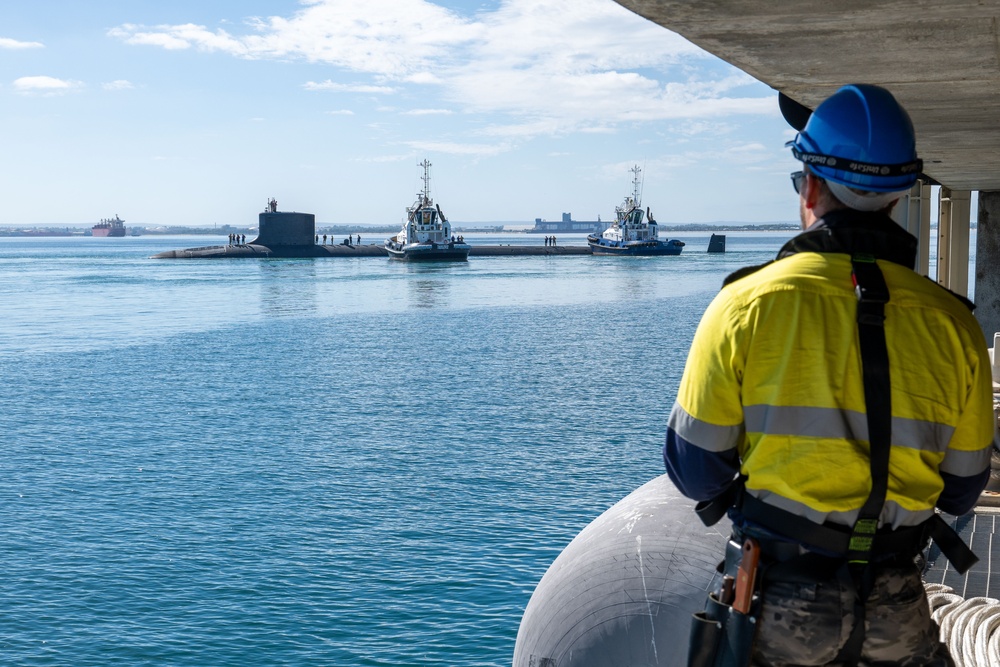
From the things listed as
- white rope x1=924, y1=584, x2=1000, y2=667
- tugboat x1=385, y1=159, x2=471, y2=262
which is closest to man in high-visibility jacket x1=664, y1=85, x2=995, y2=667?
white rope x1=924, y1=584, x2=1000, y2=667

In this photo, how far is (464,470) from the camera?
638 inches

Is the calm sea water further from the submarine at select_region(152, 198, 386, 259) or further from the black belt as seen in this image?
the submarine at select_region(152, 198, 386, 259)

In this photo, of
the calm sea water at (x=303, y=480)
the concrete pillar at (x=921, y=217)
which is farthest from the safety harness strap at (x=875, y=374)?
the concrete pillar at (x=921, y=217)

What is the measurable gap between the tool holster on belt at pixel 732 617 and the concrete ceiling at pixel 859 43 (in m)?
2.10

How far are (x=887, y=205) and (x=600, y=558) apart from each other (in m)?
2.17

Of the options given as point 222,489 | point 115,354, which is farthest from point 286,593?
point 115,354

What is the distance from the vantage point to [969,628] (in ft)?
13.4

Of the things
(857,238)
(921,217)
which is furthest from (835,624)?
(921,217)

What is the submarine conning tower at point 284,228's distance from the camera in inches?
4018

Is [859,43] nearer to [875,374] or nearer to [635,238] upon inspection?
[875,374]

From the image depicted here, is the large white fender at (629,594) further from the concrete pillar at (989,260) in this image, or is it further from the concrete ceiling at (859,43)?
the concrete pillar at (989,260)

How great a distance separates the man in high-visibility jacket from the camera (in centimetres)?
213

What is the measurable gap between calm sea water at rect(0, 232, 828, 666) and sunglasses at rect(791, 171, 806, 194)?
7.67 metres

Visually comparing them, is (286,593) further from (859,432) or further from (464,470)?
(859,432)
